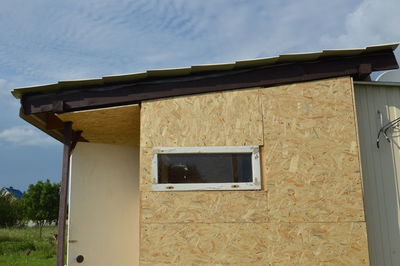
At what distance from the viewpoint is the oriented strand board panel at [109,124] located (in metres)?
5.13

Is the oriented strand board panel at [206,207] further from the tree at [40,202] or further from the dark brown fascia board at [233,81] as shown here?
the tree at [40,202]

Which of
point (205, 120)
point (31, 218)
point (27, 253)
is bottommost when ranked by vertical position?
point (27, 253)

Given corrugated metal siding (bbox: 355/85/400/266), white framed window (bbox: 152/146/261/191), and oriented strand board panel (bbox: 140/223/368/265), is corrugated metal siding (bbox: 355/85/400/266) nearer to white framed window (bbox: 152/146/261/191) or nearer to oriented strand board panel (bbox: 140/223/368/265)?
oriented strand board panel (bbox: 140/223/368/265)

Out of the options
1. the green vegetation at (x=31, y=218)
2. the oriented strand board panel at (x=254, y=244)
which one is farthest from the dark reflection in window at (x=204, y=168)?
the green vegetation at (x=31, y=218)

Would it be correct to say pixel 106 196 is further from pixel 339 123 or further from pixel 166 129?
pixel 339 123

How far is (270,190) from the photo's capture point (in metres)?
4.59

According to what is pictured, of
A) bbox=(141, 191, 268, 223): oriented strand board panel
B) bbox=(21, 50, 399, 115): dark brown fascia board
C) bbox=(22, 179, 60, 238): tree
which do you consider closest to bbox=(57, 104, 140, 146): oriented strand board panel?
bbox=(21, 50, 399, 115): dark brown fascia board

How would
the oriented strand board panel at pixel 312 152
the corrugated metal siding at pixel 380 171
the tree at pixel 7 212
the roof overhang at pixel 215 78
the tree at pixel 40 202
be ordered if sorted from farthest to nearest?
the tree at pixel 7 212
the tree at pixel 40 202
the roof overhang at pixel 215 78
the corrugated metal siding at pixel 380 171
the oriented strand board panel at pixel 312 152

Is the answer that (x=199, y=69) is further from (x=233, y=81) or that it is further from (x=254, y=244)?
(x=254, y=244)

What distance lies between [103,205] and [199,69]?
8.68ft

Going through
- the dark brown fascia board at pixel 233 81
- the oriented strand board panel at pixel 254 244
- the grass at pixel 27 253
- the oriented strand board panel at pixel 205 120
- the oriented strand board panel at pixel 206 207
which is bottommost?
the grass at pixel 27 253

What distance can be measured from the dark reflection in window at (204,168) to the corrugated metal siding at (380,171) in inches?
58.5

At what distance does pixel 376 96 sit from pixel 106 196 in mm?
4017

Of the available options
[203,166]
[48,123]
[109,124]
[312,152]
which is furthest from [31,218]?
[312,152]
